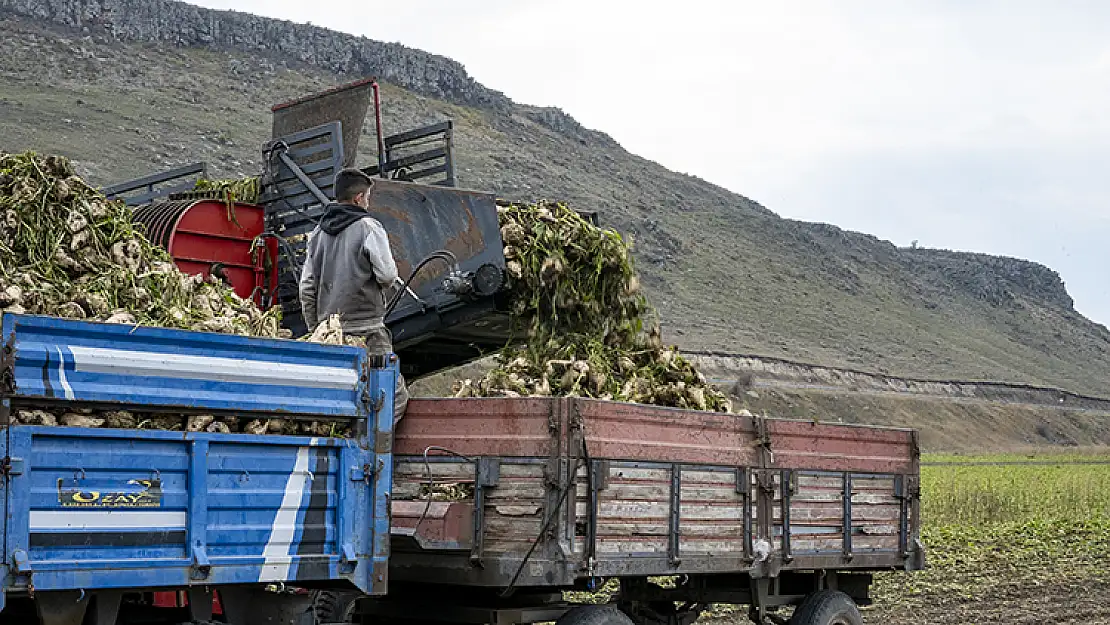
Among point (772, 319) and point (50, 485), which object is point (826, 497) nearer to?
point (50, 485)

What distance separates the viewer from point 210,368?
18.5ft

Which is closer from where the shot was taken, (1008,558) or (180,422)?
(180,422)

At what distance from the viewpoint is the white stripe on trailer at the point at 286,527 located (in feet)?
19.0

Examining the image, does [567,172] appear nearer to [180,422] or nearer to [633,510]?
[633,510]

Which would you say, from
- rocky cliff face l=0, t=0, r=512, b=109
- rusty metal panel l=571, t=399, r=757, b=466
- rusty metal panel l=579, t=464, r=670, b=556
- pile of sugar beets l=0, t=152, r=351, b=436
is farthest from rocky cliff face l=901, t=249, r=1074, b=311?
pile of sugar beets l=0, t=152, r=351, b=436

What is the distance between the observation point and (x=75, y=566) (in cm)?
516

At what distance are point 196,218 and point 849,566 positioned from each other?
17.1ft

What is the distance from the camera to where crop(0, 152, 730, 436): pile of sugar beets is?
20.0 feet

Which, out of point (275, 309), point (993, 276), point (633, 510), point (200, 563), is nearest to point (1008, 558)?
point (633, 510)

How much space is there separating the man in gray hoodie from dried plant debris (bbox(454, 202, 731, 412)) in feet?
4.63

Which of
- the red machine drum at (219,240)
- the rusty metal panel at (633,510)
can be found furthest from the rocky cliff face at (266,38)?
the rusty metal panel at (633,510)

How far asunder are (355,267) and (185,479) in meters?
2.11

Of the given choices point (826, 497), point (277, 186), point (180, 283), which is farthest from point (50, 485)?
point (277, 186)

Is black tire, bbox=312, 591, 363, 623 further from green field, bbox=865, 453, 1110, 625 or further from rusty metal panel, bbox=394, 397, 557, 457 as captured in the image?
green field, bbox=865, 453, 1110, 625
